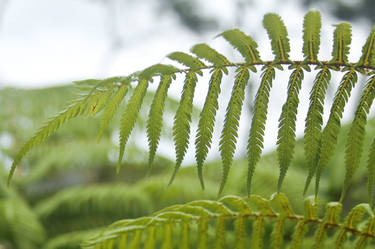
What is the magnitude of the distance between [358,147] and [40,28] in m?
10.0

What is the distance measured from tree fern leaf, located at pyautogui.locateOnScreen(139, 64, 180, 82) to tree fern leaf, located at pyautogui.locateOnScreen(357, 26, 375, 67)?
7.4 inches

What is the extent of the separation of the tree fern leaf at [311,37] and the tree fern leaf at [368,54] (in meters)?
0.04

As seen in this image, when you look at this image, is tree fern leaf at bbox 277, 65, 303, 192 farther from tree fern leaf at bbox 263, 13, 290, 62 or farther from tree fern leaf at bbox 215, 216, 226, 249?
tree fern leaf at bbox 215, 216, 226, 249

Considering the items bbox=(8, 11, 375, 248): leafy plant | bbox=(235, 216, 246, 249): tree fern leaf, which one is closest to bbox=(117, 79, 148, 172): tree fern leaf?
bbox=(8, 11, 375, 248): leafy plant

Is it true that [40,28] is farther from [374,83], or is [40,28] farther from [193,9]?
[374,83]

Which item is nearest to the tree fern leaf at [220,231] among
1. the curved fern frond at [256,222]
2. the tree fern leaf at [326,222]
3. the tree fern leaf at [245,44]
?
the curved fern frond at [256,222]

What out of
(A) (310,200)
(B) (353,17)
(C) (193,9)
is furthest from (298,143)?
(C) (193,9)

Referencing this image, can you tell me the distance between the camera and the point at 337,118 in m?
0.46

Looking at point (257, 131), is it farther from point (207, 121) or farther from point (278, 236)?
point (278, 236)

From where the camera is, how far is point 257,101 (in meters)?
0.47

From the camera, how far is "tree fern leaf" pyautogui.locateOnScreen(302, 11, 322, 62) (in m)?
0.48

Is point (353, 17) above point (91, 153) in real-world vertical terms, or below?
above

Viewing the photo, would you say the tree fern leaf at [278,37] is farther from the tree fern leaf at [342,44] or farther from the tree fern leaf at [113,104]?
the tree fern leaf at [113,104]

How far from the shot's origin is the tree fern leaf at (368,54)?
461 millimetres
